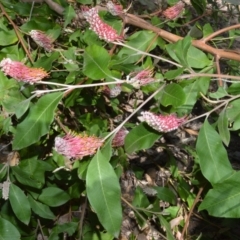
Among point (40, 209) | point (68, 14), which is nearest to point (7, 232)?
point (40, 209)

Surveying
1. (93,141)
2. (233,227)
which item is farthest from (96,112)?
(93,141)

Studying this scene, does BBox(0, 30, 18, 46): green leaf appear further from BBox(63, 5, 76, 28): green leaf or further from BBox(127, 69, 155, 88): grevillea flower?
BBox(127, 69, 155, 88): grevillea flower

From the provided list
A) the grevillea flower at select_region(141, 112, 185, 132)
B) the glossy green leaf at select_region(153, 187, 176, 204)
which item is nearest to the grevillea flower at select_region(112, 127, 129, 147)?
the grevillea flower at select_region(141, 112, 185, 132)

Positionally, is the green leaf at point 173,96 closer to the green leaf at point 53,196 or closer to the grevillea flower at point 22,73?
the grevillea flower at point 22,73

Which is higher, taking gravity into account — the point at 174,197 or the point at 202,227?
the point at 174,197

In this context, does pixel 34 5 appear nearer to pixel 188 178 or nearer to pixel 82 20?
pixel 82 20

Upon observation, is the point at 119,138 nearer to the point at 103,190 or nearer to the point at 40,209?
the point at 103,190
